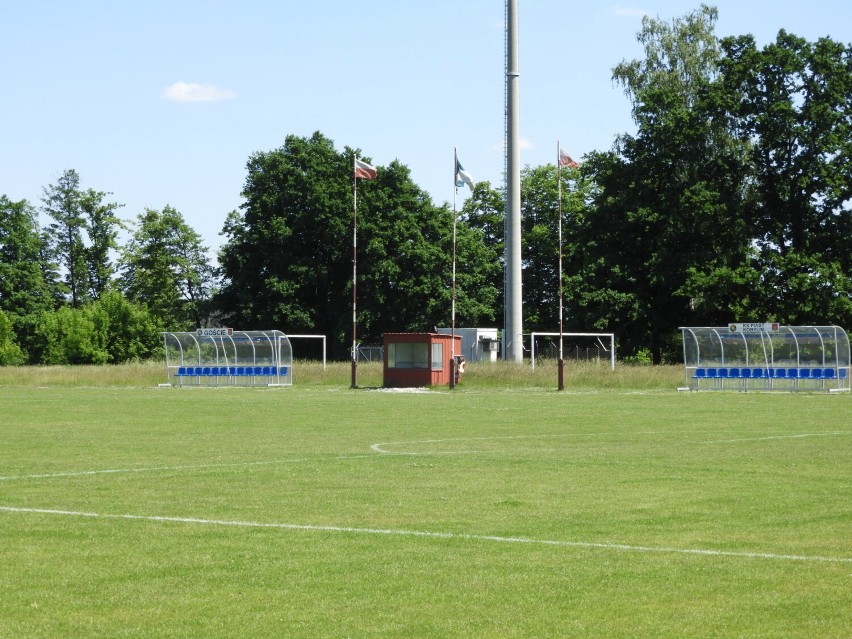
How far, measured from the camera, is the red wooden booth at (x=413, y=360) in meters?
55.6

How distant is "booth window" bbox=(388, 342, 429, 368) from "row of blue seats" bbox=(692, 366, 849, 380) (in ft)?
37.0

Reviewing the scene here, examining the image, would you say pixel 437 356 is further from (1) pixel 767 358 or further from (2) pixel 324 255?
(2) pixel 324 255

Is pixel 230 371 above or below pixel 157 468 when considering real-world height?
above

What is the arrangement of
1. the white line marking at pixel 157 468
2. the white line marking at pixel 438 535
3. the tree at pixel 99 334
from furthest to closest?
1. the tree at pixel 99 334
2. the white line marking at pixel 157 468
3. the white line marking at pixel 438 535

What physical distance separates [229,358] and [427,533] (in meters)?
50.6

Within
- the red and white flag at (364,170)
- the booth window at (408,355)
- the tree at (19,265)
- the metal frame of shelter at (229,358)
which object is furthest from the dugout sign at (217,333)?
the tree at (19,265)

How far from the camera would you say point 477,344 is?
76.3 metres

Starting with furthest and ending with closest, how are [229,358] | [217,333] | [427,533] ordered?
[217,333] → [229,358] → [427,533]

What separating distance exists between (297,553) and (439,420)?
20457 millimetres

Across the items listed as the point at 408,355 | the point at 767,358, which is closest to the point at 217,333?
the point at 408,355

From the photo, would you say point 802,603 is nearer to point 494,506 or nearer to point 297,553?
point 297,553

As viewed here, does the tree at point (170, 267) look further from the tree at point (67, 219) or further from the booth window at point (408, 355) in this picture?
the booth window at point (408, 355)

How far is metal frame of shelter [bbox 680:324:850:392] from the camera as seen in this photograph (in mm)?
49688

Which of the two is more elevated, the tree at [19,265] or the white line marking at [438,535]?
the tree at [19,265]
